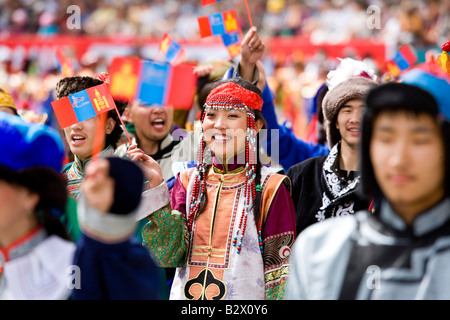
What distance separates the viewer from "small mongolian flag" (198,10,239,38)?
4137 millimetres

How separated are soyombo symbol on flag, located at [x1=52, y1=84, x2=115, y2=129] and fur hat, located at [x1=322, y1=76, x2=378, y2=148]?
103cm

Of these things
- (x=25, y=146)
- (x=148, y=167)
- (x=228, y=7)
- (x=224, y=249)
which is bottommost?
(x=224, y=249)

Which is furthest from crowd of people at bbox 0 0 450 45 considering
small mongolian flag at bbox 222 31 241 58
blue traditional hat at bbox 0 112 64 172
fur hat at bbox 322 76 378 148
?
blue traditional hat at bbox 0 112 64 172

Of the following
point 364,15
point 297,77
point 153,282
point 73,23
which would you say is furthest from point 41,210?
point 364,15

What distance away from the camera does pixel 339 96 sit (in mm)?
3164

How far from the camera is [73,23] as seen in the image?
12.8 ft

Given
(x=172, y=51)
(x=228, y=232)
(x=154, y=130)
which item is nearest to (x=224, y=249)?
(x=228, y=232)

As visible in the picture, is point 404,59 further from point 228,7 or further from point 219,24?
point 228,7

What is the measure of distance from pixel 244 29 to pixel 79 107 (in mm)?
13403

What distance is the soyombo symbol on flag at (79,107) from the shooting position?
293 cm

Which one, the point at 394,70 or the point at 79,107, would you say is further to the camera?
the point at 394,70

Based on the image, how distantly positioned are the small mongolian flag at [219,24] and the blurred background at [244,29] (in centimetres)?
394

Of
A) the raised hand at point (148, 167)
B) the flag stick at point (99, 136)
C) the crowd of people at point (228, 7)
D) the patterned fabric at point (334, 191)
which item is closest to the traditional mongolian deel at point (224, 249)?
the raised hand at point (148, 167)

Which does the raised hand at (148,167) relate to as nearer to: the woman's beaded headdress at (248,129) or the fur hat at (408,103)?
the woman's beaded headdress at (248,129)
